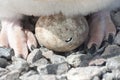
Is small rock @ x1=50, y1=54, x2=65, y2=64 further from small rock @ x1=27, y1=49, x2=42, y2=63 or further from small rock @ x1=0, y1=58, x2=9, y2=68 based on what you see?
small rock @ x1=0, y1=58, x2=9, y2=68

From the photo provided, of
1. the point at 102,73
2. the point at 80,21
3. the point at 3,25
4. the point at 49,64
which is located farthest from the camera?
the point at 3,25

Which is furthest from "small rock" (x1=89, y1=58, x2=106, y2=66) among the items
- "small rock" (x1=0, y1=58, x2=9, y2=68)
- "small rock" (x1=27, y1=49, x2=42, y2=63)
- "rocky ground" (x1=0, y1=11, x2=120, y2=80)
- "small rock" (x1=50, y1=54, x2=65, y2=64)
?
"small rock" (x1=0, y1=58, x2=9, y2=68)

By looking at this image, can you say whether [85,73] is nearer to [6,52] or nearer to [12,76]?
[12,76]

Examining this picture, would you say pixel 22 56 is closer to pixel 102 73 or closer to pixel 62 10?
pixel 62 10

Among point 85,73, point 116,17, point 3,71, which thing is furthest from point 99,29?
point 3,71

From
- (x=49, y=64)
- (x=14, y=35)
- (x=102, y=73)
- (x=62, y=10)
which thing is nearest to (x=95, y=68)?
(x=102, y=73)
